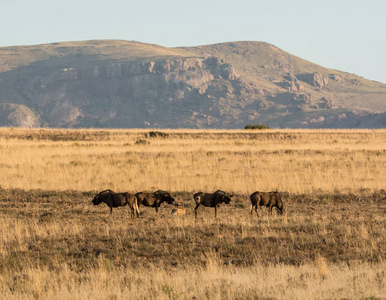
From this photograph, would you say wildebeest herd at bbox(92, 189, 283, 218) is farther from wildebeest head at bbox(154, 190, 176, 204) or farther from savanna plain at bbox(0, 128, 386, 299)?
savanna plain at bbox(0, 128, 386, 299)

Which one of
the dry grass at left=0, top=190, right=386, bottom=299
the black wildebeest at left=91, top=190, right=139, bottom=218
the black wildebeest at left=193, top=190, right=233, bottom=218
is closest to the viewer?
the dry grass at left=0, top=190, right=386, bottom=299

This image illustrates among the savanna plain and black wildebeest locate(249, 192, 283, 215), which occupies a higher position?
black wildebeest locate(249, 192, 283, 215)

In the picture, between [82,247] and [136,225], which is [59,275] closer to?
[82,247]

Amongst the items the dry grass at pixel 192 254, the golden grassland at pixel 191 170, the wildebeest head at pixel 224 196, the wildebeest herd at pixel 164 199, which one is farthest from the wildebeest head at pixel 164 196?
the golden grassland at pixel 191 170

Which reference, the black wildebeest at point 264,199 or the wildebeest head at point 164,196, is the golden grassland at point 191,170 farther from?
the wildebeest head at point 164,196

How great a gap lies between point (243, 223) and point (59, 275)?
19.1ft

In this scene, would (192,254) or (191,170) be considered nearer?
(192,254)

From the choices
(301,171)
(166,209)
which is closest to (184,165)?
(301,171)

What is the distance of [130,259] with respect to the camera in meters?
11.3

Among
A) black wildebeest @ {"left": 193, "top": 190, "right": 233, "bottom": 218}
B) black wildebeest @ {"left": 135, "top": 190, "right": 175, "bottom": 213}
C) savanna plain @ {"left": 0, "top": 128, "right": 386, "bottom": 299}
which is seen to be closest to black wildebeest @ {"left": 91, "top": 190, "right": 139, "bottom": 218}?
black wildebeest @ {"left": 135, "top": 190, "right": 175, "bottom": 213}

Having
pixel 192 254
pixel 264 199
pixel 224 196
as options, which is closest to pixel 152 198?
pixel 224 196

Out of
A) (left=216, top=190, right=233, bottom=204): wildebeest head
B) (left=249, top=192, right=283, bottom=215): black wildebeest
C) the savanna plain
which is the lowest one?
the savanna plain

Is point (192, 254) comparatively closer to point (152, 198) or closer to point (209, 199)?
point (209, 199)

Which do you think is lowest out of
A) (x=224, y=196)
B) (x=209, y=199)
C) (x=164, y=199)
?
(x=164, y=199)
